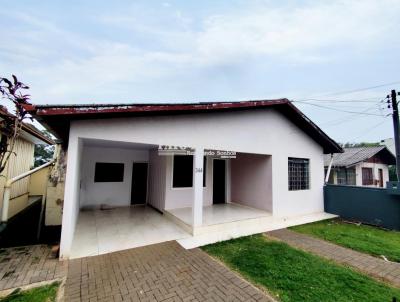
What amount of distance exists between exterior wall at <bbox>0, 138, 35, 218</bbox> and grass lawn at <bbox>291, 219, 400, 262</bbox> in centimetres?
1152

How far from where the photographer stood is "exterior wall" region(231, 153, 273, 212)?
8.57 meters

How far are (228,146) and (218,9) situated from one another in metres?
6.32

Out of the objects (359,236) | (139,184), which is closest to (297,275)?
(359,236)

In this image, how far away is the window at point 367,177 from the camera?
15961 millimetres

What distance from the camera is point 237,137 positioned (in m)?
7.40

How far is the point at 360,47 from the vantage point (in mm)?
10148

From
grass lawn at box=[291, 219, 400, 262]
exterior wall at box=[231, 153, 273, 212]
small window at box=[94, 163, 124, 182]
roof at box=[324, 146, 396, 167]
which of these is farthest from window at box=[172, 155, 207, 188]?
roof at box=[324, 146, 396, 167]

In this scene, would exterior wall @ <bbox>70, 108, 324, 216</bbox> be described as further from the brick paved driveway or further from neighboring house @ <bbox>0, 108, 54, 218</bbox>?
neighboring house @ <bbox>0, 108, 54, 218</bbox>

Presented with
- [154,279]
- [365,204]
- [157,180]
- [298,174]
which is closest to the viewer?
[154,279]

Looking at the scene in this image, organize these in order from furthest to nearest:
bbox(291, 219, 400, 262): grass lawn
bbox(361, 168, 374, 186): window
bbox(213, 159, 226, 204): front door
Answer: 1. bbox(361, 168, 374, 186): window
2. bbox(213, 159, 226, 204): front door
3. bbox(291, 219, 400, 262): grass lawn

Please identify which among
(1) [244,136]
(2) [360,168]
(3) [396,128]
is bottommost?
(2) [360,168]

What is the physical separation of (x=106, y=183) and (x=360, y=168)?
1777 cm

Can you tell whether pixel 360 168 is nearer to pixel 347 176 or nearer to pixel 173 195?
pixel 347 176

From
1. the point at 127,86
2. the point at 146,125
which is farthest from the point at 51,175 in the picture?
the point at 127,86
